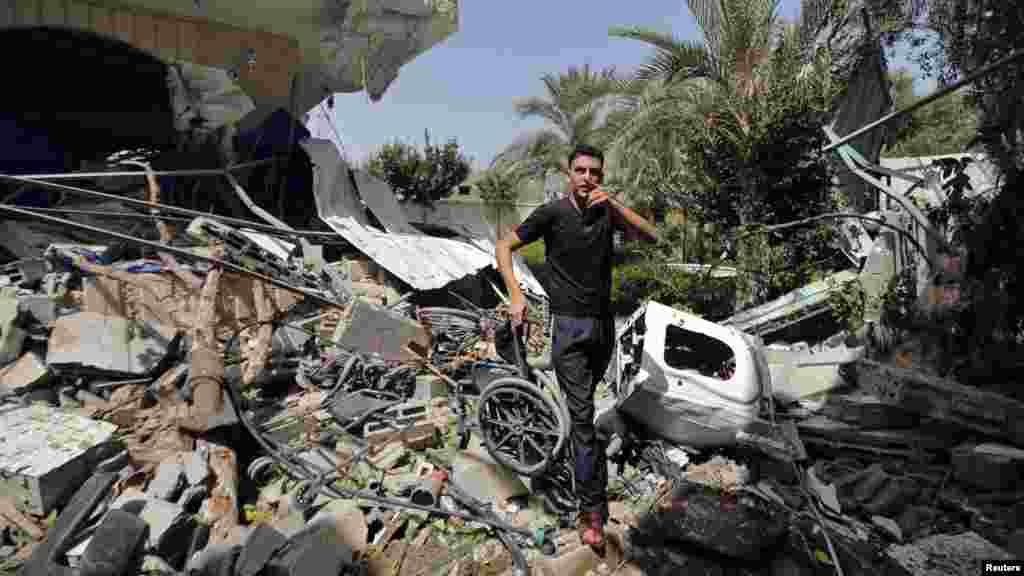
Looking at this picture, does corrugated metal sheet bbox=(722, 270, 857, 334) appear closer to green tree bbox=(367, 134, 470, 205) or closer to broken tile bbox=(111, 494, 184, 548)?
broken tile bbox=(111, 494, 184, 548)

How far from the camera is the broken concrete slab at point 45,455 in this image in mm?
3121

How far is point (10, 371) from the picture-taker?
180 inches

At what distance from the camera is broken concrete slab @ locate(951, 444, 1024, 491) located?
3.58 meters

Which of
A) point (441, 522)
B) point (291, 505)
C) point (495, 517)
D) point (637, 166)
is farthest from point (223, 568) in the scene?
point (637, 166)

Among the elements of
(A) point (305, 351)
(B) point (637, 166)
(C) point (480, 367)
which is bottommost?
(A) point (305, 351)

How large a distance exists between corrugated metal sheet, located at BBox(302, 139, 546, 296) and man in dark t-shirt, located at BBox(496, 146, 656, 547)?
19.6 ft

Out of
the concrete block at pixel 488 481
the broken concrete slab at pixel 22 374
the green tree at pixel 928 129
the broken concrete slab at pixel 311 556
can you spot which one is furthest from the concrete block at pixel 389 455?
the green tree at pixel 928 129

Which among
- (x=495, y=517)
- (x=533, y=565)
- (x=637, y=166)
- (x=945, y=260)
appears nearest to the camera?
(x=533, y=565)

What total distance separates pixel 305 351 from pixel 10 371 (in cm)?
263

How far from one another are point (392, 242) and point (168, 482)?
22.5ft

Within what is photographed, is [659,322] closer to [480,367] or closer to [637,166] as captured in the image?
[480,367]

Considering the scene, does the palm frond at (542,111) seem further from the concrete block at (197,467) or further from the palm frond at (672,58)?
the concrete block at (197,467)

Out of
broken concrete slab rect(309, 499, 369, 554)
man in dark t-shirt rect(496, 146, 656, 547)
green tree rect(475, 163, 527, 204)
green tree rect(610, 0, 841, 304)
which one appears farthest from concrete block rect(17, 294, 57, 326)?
green tree rect(475, 163, 527, 204)

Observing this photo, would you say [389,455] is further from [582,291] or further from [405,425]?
[582,291]
